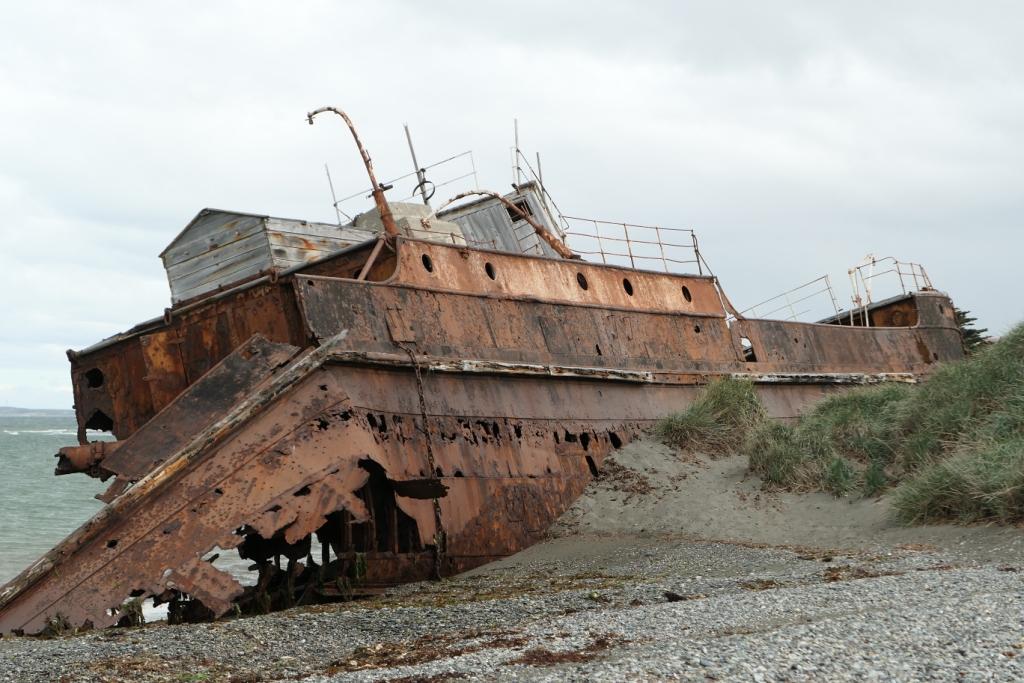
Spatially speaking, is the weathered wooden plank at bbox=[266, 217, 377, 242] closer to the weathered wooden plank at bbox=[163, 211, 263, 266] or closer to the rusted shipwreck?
the rusted shipwreck

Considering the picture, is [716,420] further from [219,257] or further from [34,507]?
[34,507]

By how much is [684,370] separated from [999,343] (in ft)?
10.5

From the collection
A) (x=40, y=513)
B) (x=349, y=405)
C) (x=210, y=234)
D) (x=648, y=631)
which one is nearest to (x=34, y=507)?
(x=40, y=513)

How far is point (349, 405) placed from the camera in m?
8.44

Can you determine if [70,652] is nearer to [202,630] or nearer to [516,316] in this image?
[202,630]

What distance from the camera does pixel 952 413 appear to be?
10633 millimetres

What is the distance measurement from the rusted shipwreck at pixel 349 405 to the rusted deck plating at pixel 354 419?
2 cm

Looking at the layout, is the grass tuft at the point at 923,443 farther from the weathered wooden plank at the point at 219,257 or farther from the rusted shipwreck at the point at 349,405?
the weathered wooden plank at the point at 219,257

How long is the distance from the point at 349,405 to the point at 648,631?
11.6ft

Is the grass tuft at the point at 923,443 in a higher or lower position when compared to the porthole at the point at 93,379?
lower

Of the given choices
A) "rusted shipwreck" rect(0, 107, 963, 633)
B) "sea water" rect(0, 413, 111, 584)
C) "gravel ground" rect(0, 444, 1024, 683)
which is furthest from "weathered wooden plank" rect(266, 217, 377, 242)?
"sea water" rect(0, 413, 111, 584)

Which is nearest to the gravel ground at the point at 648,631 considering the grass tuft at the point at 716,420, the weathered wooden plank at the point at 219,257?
the grass tuft at the point at 716,420

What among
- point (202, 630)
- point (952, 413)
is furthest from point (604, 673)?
point (952, 413)

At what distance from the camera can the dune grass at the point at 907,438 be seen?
8.89 m
